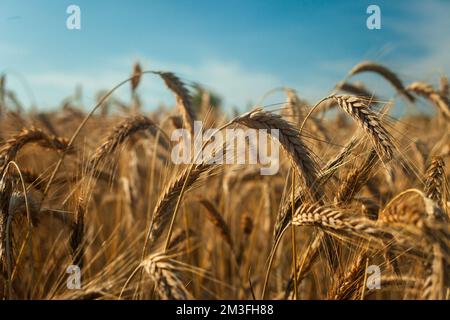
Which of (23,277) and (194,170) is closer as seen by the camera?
(194,170)

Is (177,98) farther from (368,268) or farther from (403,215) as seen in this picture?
(403,215)

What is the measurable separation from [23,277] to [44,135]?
0.71 m

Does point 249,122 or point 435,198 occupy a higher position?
point 249,122

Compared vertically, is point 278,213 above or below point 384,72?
below

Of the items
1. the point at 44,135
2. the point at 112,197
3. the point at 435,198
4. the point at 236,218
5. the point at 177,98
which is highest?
the point at 177,98

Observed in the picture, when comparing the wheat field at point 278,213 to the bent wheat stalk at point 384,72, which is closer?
the wheat field at point 278,213

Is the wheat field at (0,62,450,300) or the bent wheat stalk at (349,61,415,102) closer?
Answer: the wheat field at (0,62,450,300)

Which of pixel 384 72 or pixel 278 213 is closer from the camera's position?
pixel 278 213

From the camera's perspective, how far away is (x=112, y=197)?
333 cm

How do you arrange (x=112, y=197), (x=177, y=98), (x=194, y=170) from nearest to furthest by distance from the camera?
(x=194, y=170) → (x=177, y=98) → (x=112, y=197)

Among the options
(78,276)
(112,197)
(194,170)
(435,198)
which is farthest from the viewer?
(112,197)

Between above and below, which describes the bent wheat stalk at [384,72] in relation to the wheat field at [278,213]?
above

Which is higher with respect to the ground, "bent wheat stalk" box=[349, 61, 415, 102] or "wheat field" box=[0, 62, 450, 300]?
Answer: "bent wheat stalk" box=[349, 61, 415, 102]
